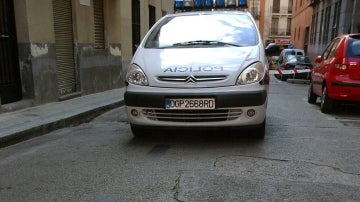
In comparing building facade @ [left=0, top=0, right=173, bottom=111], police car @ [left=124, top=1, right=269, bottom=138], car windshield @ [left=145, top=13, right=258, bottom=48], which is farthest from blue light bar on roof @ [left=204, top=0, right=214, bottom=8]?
police car @ [left=124, top=1, right=269, bottom=138]

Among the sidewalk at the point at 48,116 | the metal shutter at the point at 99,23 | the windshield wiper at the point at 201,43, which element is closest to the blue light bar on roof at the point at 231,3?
the metal shutter at the point at 99,23

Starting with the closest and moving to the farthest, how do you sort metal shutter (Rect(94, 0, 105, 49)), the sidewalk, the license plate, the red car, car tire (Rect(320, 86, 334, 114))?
the license plate < the sidewalk < the red car < car tire (Rect(320, 86, 334, 114)) < metal shutter (Rect(94, 0, 105, 49))

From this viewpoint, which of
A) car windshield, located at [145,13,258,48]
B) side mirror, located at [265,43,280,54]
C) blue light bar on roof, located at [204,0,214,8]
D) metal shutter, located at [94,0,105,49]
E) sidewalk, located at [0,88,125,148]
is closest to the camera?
car windshield, located at [145,13,258,48]

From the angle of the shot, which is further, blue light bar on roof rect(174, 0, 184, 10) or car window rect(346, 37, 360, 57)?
blue light bar on roof rect(174, 0, 184, 10)

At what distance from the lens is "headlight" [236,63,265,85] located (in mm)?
4707

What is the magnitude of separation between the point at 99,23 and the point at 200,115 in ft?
24.3

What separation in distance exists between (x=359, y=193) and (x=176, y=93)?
2.16 metres

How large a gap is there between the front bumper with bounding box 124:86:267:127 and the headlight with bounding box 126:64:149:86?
0.11 m

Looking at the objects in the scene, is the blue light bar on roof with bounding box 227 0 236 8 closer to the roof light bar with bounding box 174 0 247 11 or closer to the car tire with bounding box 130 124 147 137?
the roof light bar with bounding box 174 0 247 11

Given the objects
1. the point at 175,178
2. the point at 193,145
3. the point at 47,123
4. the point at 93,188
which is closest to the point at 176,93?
the point at 193,145

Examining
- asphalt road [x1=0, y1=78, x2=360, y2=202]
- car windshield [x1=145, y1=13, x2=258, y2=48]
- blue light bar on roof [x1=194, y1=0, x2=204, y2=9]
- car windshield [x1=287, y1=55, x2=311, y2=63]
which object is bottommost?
A: car windshield [x1=287, y1=55, x2=311, y2=63]

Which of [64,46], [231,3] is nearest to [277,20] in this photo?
[231,3]

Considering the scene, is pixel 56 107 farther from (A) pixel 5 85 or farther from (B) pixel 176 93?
(B) pixel 176 93

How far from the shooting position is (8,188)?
3721 mm
